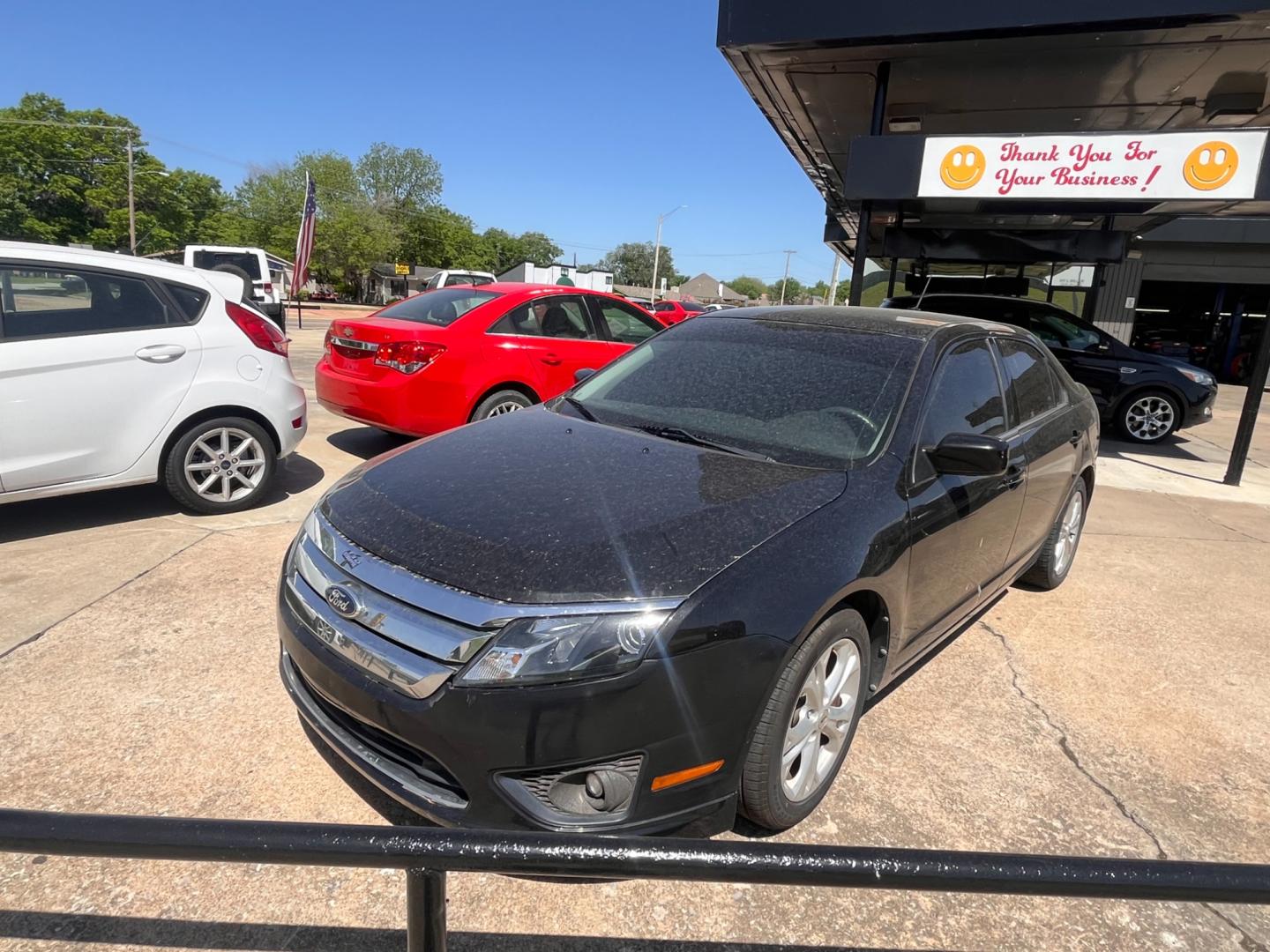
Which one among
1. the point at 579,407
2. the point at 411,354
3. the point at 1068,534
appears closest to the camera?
the point at 579,407

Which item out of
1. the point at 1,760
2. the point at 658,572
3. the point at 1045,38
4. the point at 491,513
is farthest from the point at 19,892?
the point at 1045,38

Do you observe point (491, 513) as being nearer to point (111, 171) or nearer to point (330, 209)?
point (330, 209)

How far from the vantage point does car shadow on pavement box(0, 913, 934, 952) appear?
74.7 inches

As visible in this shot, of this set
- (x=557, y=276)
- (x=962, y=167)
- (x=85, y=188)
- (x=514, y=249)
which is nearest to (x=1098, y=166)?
(x=962, y=167)

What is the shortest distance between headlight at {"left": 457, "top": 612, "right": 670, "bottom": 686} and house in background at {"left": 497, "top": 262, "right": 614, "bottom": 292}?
95.1ft

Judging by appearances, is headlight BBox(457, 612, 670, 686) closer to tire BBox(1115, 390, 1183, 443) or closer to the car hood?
the car hood

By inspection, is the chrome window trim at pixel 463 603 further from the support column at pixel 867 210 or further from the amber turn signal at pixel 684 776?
the support column at pixel 867 210

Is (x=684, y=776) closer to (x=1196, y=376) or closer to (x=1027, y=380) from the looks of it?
(x=1027, y=380)

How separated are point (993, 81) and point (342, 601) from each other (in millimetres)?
9812

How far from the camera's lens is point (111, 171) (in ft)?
183

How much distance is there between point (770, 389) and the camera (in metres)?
3.17

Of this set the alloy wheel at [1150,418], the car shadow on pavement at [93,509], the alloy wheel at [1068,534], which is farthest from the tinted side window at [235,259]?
the alloy wheel at [1068,534]

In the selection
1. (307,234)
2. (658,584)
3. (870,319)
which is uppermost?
(307,234)

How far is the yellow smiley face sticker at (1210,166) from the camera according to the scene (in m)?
6.95
